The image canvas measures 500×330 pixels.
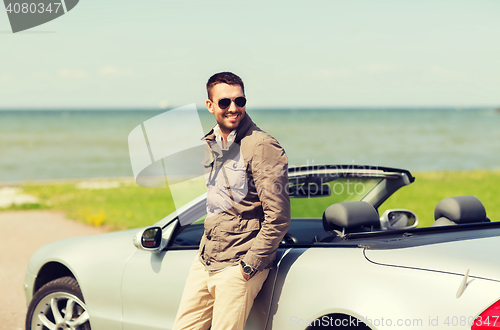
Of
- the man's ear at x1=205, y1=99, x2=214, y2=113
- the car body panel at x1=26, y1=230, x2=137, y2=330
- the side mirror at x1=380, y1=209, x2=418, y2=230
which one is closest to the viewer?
the man's ear at x1=205, y1=99, x2=214, y2=113

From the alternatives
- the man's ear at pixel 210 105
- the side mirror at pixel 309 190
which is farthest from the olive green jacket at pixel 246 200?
the side mirror at pixel 309 190

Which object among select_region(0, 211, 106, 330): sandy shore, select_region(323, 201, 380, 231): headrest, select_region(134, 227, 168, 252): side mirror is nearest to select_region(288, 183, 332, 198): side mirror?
select_region(323, 201, 380, 231): headrest

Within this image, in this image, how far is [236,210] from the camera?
245 cm

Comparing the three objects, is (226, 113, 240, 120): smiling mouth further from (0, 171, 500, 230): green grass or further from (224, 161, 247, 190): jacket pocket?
(0, 171, 500, 230): green grass

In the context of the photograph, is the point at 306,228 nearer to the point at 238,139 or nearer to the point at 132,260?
the point at 132,260

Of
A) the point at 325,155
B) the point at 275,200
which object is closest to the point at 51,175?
the point at 325,155

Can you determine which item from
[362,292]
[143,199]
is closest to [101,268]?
[362,292]

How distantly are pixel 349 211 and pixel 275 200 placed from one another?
66 centimetres

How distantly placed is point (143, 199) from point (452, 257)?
10967 millimetres

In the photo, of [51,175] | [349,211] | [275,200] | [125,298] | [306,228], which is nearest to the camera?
[275,200]

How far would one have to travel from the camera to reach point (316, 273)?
2391 millimetres

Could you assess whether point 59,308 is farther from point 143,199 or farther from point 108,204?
point 143,199

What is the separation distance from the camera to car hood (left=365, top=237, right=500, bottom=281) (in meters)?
2.00

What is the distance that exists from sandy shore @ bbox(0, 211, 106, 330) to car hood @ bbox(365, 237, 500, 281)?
12.2 feet
